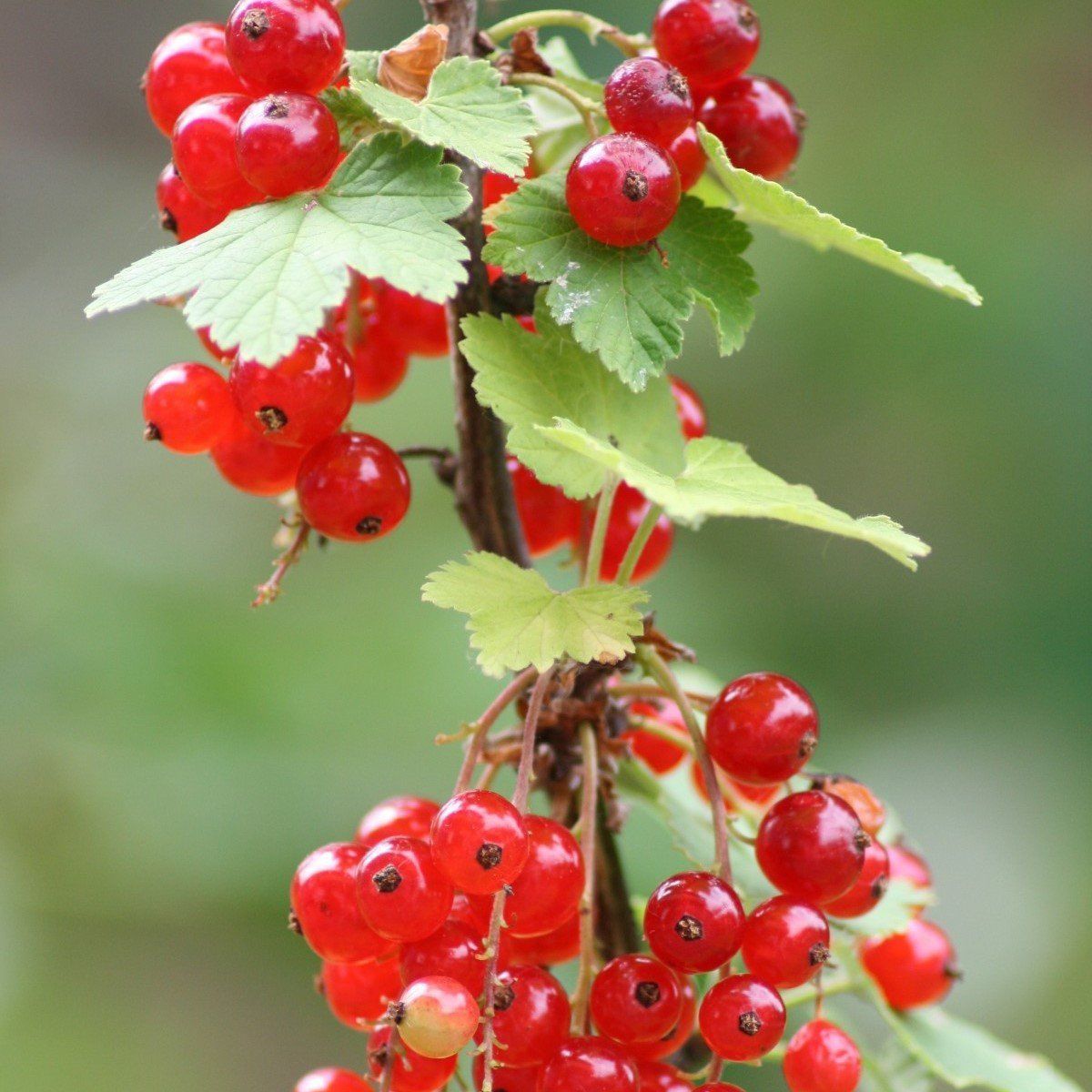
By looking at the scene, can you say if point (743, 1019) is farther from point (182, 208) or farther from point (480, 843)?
point (182, 208)

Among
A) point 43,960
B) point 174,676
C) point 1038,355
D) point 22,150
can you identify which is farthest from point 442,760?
point 22,150

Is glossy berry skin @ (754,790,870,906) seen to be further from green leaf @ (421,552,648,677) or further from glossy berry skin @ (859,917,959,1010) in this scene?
glossy berry skin @ (859,917,959,1010)

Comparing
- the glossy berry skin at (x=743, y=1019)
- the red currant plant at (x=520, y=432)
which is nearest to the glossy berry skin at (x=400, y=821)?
the red currant plant at (x=520, y=432)

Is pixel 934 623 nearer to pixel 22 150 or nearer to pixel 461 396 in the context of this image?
pixel 461 396

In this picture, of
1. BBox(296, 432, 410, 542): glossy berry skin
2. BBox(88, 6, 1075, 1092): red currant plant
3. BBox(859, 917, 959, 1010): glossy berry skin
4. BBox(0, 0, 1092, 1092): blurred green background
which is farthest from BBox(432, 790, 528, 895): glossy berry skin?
BBox(0, 0, 1092, 1092): blurred green background

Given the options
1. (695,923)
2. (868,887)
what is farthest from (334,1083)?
(868,887)

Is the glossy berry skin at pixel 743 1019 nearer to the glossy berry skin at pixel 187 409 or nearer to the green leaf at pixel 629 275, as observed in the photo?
the green leaf at pixel 629 275
